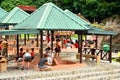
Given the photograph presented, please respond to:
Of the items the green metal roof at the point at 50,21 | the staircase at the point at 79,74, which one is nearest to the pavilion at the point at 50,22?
the green metal roof at the point at 50,21

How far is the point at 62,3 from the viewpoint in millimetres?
60188

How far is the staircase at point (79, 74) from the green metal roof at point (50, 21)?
2410 mm

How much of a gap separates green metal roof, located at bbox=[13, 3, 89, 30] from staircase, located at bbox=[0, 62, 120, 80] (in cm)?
241

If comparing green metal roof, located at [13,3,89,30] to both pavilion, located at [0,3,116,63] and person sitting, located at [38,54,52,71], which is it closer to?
pavilion, located at [0,3,116,63]

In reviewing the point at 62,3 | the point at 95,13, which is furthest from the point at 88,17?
the point at 62,3

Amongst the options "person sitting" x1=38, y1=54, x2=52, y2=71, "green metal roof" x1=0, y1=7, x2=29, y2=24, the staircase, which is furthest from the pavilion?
"green metal roof" x1=0, y1=7, x2=29, y2=24

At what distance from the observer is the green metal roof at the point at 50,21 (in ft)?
61.8

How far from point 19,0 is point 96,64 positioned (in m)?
44.4

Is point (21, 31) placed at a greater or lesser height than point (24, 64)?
greater

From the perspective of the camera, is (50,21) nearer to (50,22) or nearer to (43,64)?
(50,22)

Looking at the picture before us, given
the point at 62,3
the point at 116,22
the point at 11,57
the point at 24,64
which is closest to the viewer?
the point at 24,64

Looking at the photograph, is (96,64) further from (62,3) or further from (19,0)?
(19,0)

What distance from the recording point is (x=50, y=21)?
63.4 ft

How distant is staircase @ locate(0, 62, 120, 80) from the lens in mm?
16844
